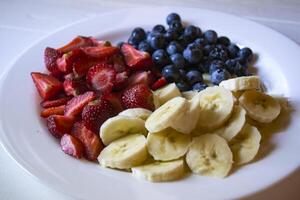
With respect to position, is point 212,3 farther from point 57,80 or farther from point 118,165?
point 118,165

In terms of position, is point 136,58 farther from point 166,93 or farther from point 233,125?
point 233,125

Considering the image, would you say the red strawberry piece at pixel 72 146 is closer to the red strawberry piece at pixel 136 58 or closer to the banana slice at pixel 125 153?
the banana slice at pixel 125 153

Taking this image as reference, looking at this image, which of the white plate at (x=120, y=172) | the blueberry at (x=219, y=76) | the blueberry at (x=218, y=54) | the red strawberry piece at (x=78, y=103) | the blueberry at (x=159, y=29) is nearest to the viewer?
the white plate at (x=120, y=172)

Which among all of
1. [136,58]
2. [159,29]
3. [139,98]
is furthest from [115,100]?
[159,29]

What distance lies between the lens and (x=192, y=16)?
1.64 m

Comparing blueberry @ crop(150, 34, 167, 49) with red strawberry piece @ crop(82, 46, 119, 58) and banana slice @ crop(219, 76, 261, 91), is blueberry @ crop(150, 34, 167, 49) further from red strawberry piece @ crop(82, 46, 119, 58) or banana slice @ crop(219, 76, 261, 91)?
banana slice @ crop(219, 76, 261, 91)

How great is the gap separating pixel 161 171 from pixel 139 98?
0.27m

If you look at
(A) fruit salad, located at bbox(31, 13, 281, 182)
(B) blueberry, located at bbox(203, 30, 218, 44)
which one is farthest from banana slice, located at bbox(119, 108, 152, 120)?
(B) blueberry, located at bbox(203, 30, 218, 44)

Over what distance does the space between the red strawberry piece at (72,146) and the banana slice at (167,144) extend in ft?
0.57

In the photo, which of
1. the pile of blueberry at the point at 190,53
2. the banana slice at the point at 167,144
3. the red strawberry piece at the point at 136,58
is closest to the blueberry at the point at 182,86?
the pile of blueberry at the point at 190,53

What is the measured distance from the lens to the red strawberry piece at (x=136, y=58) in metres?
1.38

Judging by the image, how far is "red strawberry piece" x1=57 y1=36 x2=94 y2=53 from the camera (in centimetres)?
141

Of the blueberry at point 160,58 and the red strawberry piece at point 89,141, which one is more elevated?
the blueberry at point 160,58

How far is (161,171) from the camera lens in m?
1.00
